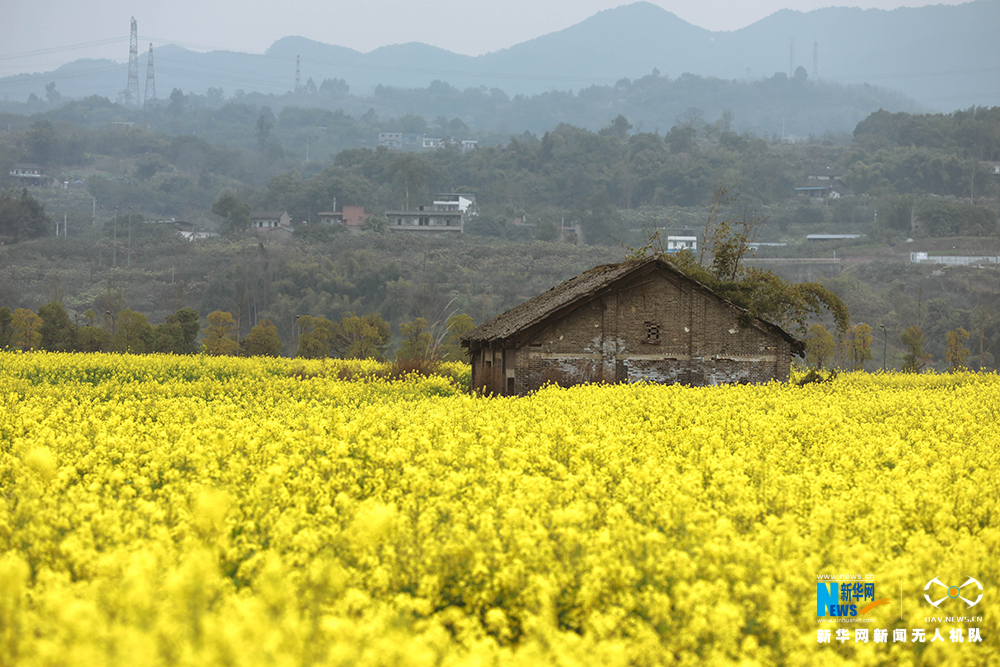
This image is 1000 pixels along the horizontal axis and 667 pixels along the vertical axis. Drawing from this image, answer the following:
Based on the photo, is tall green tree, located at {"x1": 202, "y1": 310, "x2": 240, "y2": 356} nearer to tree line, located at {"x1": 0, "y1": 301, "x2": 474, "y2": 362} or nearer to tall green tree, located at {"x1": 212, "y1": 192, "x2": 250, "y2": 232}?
tree line, located at {"x1": 0, "y1": 301, "x2": 474, "y2": 362}

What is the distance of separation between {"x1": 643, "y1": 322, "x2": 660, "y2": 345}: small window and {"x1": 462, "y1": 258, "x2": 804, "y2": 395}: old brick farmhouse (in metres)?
0.03

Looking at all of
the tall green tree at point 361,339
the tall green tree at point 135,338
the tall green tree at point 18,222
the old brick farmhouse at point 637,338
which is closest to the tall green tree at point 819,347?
the old brick farmhouse at point 637,338

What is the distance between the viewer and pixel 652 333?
2531cm

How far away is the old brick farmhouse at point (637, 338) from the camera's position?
24.4m

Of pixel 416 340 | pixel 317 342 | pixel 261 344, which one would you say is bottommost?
pixel 261 344

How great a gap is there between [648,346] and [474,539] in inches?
756

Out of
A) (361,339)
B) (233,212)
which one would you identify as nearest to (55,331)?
(361,339)

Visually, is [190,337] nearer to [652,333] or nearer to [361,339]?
[361,339]

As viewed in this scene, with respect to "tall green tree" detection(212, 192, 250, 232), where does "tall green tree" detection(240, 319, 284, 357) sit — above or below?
below

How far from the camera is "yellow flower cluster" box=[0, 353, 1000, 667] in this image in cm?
471

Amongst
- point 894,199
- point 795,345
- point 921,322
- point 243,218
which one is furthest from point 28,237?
point 894,199

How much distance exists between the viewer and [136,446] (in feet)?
36.5

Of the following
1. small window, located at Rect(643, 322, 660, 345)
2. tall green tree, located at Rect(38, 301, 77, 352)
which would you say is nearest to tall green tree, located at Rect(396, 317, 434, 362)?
tall green tree, located at Rect(38, 301, 77, 352)

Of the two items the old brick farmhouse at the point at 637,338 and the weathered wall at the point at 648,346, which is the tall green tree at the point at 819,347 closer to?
the old brick farmhouse at the point at 637,338
